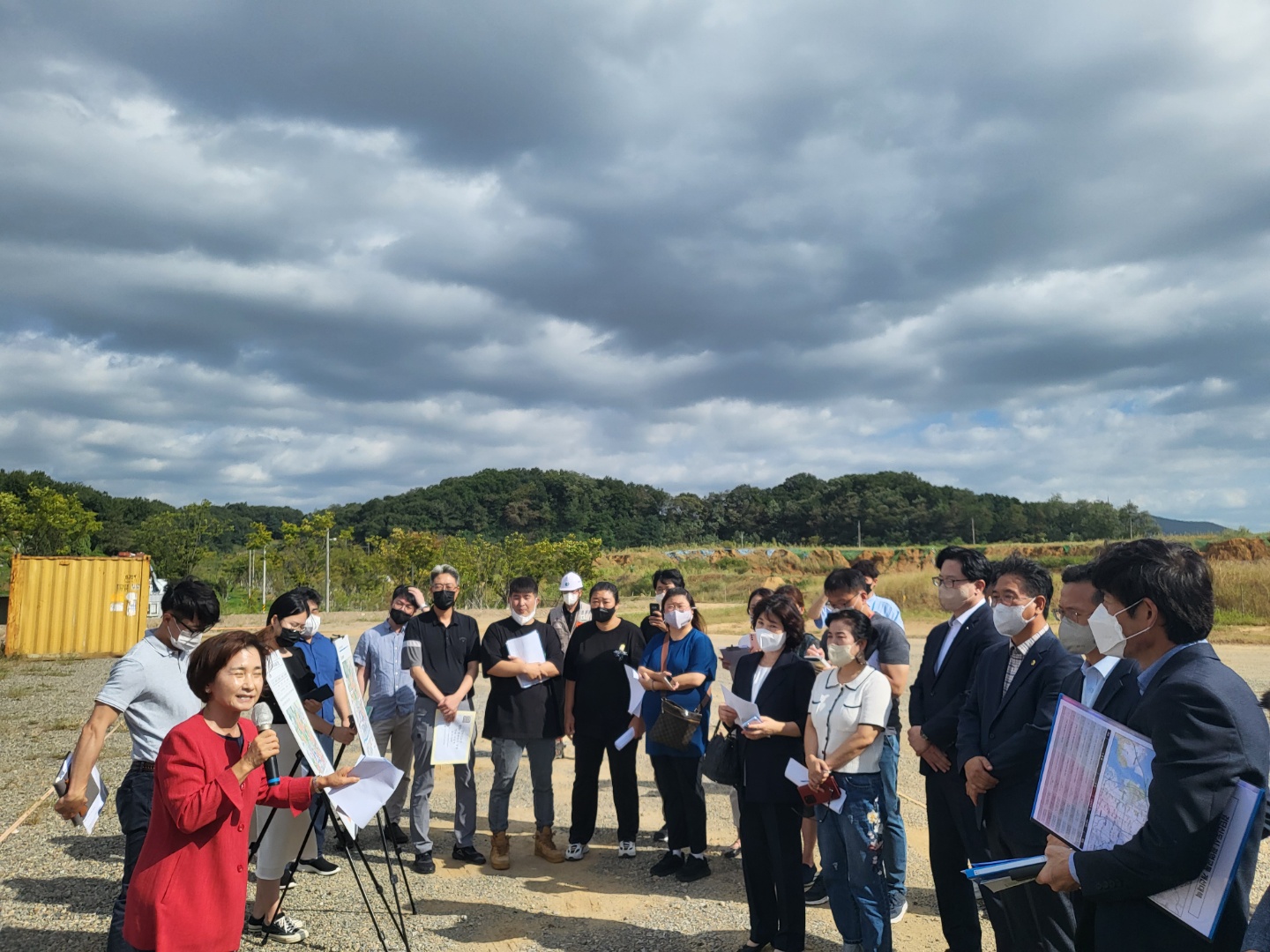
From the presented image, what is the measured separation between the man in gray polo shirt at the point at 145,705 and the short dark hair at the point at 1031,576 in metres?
3.63

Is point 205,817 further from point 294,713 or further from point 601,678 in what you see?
point 601,678

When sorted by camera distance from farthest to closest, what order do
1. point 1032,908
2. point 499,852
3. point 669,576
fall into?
point 669,576 → point 499,852 → point 1032,908

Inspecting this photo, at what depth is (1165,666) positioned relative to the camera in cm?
218

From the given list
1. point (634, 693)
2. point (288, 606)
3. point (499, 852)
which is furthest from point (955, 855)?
point (288, 606)

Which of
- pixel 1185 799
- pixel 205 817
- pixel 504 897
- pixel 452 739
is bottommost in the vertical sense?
pixel 504 897

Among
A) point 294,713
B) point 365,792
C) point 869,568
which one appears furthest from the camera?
point 869,568

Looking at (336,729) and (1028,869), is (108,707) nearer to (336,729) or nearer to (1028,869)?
(336,729)

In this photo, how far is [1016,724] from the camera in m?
3.61

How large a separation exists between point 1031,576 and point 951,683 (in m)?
0.74

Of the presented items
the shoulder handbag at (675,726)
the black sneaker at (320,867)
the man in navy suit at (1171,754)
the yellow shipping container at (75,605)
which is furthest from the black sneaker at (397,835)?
the yellow shipping container at (75,605)

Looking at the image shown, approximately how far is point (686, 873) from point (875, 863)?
6.49ft

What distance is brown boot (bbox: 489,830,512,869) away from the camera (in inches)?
226

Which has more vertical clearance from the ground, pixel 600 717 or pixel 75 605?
pixel 600 717

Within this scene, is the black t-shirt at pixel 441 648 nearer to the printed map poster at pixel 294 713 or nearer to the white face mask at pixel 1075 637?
the printed map poster at pixel 294 713
